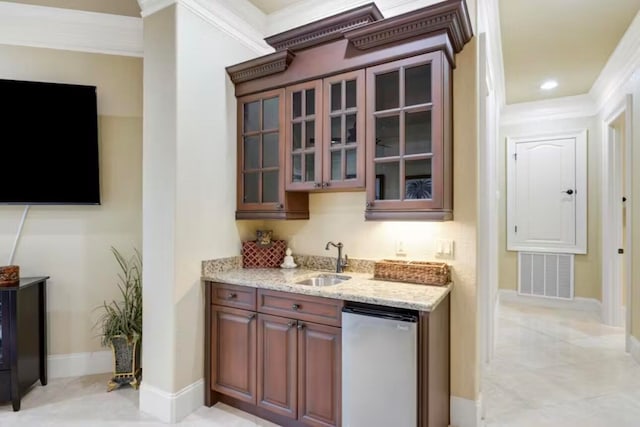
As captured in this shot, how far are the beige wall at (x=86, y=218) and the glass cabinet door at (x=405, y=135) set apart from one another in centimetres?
211

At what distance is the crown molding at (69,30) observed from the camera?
2.83 meters

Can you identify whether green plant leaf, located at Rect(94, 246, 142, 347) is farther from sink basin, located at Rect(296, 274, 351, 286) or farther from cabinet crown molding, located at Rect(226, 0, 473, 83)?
cabinet crown molding, located at Rect(226, 0, 473, 83)

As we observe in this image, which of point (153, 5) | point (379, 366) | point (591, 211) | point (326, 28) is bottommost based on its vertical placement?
point (379, 366)

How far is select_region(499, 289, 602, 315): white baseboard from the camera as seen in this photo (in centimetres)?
483

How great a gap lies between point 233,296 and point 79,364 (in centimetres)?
168

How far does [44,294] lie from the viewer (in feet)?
9.11

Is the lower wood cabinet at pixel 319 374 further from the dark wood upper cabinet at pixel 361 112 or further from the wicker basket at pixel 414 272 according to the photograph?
the dark wood upper cabinet at pixel 361 112

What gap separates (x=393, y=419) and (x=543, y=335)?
9.99 feet

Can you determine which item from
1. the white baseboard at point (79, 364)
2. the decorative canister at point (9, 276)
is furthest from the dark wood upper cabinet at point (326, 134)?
the white baseboard at point (79, 364)

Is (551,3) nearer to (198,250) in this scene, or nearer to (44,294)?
(198,250)

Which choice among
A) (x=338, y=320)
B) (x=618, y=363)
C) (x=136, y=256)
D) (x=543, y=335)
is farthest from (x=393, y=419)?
(x=543, y=335)

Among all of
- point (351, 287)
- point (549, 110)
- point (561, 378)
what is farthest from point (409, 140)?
point (549, 110)

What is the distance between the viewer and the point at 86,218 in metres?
2.97

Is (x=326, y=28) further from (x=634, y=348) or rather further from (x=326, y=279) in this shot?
(x=634, y=348)
